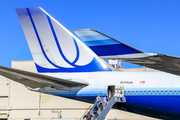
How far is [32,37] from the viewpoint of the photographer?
16281 mm

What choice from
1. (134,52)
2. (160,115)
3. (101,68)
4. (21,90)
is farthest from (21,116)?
(134,52)

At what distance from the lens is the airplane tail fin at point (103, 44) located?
296 inches

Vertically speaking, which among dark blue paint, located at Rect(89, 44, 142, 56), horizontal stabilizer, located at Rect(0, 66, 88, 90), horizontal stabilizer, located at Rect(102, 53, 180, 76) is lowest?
horizontal stabilizer, located at Rect(0, 66, 88, 90)

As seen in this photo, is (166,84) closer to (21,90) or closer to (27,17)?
(27,17)

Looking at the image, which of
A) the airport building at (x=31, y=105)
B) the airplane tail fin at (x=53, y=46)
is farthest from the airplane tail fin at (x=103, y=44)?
the airport building at (x=31, y=105)

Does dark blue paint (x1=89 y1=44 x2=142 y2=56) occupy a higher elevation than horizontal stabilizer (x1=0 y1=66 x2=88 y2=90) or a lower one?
higher

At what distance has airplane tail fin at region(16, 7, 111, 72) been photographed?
15.6m

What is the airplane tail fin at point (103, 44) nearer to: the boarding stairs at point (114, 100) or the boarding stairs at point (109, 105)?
the boarding stairs at point (109, 105)

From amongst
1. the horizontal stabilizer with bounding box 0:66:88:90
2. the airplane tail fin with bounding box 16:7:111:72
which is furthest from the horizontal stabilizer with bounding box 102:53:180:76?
the airplane tail fin with bounding box 16:7:111:72

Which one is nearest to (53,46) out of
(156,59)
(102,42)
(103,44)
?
(102,42)

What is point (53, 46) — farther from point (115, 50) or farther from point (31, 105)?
point (31, 105)

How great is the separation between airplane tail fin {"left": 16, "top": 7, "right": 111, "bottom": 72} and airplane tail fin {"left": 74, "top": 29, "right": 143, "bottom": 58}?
5.70 metres

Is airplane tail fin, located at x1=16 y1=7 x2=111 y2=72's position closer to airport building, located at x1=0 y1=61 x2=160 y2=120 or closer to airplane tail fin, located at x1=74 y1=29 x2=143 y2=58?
airplane tail fin, located at x1=74 y1=29 x2=143 y2=58

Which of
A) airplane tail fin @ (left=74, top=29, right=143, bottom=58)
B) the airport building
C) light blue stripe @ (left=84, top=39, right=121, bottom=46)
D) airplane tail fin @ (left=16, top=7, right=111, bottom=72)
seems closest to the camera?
airplane tail fin @ (left=74, top=29, right=143, bottom=58)
